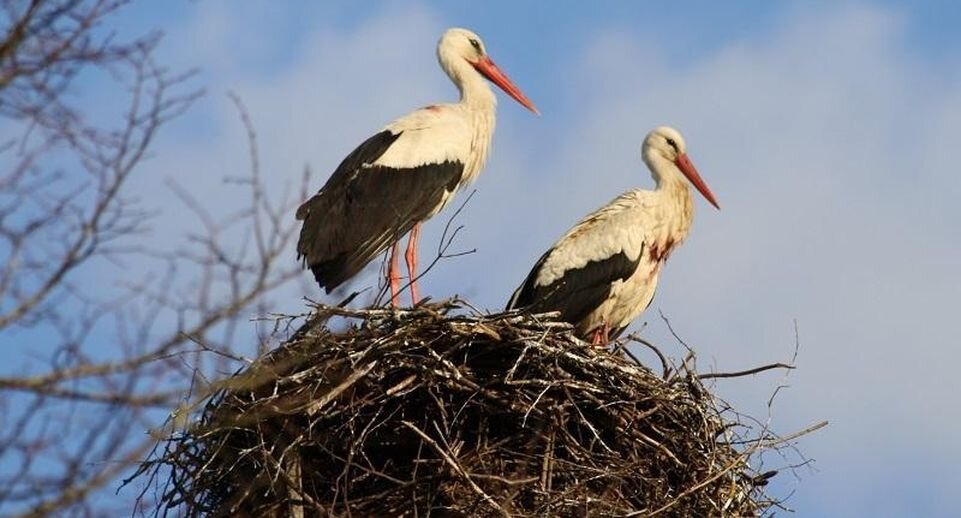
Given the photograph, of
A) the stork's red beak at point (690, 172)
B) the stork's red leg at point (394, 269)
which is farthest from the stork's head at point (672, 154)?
the stork's red leg at point (394, 269)

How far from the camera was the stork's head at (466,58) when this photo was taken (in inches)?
466

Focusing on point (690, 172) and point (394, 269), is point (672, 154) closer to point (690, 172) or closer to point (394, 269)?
point (690, 172)

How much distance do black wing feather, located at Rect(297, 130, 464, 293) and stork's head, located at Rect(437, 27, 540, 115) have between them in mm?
985

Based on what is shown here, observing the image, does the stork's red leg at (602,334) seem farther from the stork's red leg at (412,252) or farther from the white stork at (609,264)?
the stork's red leg at (412,252)

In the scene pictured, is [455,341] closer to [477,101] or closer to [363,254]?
[363,254]

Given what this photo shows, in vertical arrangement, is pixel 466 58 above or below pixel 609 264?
above

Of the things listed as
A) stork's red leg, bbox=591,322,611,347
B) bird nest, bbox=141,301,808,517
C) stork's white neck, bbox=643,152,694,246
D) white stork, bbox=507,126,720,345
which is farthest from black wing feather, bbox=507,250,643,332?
bird nest, bbox=141,301,808,517

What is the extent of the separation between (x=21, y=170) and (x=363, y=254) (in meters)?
Result: 6.17

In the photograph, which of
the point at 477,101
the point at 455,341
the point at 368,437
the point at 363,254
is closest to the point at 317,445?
the point at 368,437

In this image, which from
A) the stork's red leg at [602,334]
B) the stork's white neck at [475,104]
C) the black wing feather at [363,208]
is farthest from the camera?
the stork's white neck at [475,104]

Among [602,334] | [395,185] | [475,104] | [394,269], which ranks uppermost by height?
[475,104]

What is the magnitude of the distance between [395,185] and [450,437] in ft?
7.98

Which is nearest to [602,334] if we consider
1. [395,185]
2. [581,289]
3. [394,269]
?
[581,289]

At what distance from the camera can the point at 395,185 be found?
10.8m
